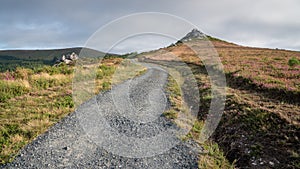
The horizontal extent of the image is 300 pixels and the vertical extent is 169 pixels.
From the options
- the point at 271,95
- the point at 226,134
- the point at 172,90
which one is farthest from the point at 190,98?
the point at 226,134

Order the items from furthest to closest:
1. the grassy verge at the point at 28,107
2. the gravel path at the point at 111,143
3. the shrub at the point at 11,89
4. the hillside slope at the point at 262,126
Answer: the shrub at the point at 11,89 < the grassy verge at the point at 28,107 < the hillside slope at the point at 262,126 < the gravel path at the point at 111,143

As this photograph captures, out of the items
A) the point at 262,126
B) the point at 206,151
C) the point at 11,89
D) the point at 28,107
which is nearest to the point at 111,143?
the point at 206,151

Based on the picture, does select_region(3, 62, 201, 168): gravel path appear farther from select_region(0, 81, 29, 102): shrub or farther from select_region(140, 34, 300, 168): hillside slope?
select_region(0, 81, 29, 102): shrub

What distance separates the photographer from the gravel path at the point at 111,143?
696 cm

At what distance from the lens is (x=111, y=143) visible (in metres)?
8.11

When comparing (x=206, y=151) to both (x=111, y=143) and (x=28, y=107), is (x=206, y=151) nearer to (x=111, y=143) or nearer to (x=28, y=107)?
(x=111, y=143)

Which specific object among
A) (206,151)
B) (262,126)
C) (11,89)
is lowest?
(206,151)

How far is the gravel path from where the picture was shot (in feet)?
22.8

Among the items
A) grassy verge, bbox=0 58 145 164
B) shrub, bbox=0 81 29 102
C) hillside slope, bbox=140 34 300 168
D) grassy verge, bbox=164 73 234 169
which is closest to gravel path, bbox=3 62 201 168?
grassy verge, bbox=164 73 234 169

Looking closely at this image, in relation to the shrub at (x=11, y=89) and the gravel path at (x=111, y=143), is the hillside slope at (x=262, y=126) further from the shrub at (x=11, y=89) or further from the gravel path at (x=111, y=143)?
the shrub at (x=11, y=89)

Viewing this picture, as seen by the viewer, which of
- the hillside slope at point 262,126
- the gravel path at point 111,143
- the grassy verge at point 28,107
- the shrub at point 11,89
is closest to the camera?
the gravel path at point 111,143

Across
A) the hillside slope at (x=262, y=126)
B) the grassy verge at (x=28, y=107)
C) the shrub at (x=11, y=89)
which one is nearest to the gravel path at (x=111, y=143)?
the grassy verge at (x=28, y=107)

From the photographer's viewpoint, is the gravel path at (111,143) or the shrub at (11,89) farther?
the shrub at (11,89)

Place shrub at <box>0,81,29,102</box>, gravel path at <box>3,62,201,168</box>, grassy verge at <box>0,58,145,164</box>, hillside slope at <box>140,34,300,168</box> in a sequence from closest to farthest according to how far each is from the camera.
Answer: gravel path at <box>3,62,201,168</box> → hillside slope at <box>140,34,300,168</box> → grassy verge at <box>0,58,145,164</box> → shrub at <box>0,81,29,102</box>
